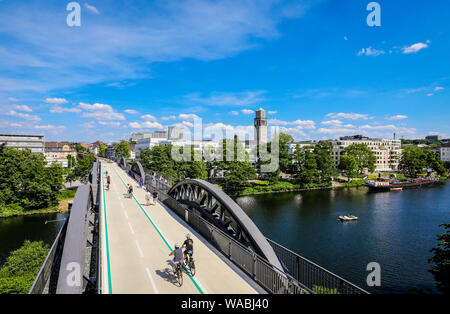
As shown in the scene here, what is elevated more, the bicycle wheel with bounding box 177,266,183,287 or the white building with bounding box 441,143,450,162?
the white building with bounding box 441,143,450,162

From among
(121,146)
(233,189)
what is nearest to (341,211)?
(233,189)

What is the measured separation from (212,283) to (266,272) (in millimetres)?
1681

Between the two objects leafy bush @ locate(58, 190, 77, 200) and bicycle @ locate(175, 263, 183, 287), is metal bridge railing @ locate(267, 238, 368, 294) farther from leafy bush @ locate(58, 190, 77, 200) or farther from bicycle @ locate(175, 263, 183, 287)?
leafy bush @ locate(58, 190, 77, 200)

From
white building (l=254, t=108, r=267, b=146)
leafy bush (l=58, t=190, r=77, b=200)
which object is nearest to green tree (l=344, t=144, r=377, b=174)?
white building (l=254, t=108, r=267, b=146)

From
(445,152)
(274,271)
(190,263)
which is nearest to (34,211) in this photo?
(190,263)

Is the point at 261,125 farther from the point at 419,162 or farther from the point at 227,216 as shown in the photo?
the point at 227,216

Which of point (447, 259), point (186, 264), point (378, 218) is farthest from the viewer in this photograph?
point (378, 218)

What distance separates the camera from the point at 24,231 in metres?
35.1

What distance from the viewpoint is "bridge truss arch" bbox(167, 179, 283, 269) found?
9266mm

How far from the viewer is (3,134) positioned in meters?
91.6

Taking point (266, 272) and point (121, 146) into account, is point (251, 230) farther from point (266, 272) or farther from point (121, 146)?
point (121, 146)

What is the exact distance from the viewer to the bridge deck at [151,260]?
7742mm

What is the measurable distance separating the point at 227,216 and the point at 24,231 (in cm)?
3526

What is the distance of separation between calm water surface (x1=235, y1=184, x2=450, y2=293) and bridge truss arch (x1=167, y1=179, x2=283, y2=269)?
1191cm
